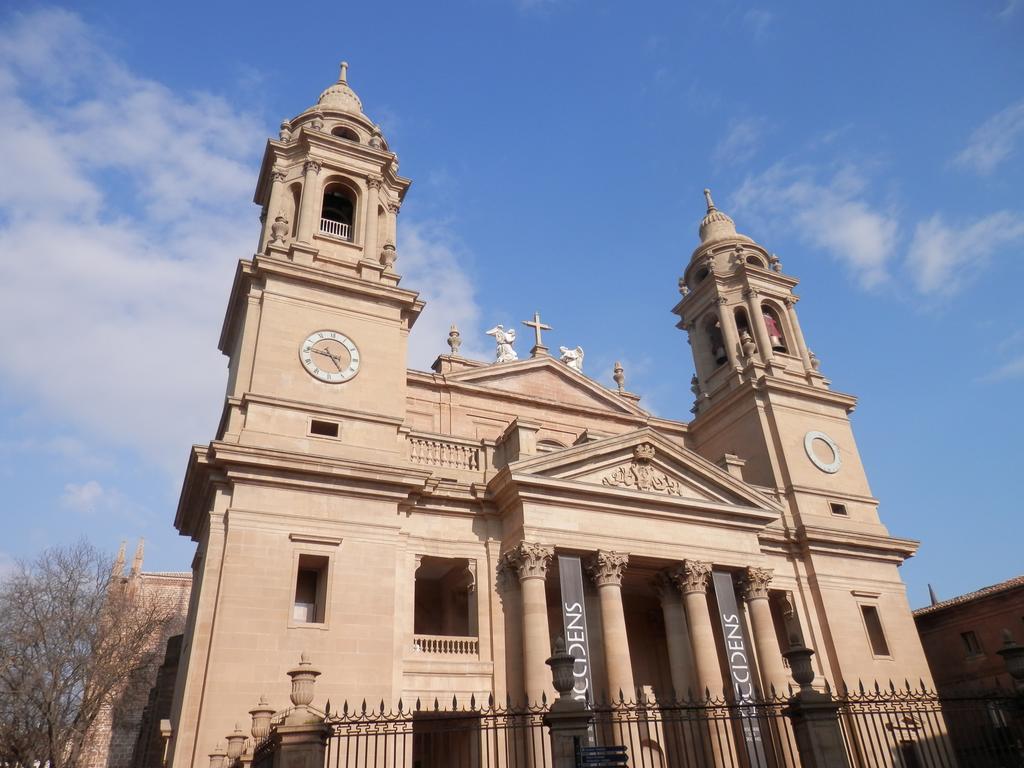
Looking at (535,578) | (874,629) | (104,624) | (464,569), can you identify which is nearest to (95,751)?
(104,624)

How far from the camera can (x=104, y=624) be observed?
31.8 meters

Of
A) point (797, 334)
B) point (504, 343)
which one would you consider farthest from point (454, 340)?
point (797, 334)

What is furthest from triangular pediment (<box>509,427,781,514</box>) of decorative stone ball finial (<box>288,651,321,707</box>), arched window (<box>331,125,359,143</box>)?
arched window (<box>331,125,359,143</box>)

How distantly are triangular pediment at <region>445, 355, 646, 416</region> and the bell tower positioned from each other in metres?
4.14

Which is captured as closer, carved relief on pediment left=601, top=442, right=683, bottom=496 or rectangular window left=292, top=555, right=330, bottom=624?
rectangular window left=292, top=555, right=330, bottom=624

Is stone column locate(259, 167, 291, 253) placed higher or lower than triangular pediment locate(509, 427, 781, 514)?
higher

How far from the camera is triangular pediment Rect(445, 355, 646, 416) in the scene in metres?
27.0

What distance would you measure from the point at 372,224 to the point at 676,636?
51.0 feet

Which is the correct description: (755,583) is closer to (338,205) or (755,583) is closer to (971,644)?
(971,644)

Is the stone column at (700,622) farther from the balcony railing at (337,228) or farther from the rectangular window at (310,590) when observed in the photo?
the balcony railing at (337,228)

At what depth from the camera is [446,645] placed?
19.0m

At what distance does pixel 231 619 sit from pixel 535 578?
23.3 ft

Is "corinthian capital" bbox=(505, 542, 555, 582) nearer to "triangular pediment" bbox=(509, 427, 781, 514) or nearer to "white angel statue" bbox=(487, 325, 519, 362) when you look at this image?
"triangular pediment" bbox=(509, 427, 781, 514)

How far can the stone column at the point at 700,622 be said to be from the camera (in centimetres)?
1969
